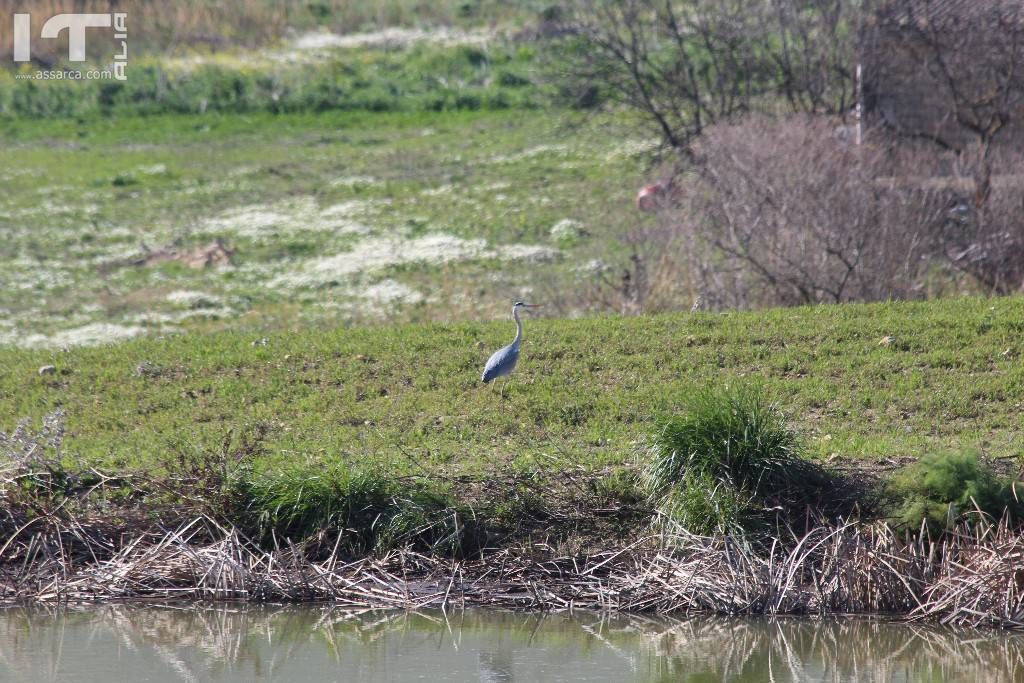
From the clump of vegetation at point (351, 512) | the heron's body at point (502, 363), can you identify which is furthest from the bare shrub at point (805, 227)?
the clump of vegetation at point (351, 512)

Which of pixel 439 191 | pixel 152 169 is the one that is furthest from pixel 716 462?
pixel 152 169

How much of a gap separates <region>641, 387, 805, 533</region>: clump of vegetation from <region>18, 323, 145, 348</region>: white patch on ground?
35.5 feet

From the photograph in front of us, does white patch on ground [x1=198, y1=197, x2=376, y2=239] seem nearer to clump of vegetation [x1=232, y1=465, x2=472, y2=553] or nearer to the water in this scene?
clump of vegetation [x1=232, y1=465, x2=472, y2=553]

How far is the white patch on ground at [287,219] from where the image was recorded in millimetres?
27828

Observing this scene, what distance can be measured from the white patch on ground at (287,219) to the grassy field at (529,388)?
37.7 feet

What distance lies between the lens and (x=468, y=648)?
10.2 metres

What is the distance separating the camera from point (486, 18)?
4734 centimetres

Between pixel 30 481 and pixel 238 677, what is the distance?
3.16 meters

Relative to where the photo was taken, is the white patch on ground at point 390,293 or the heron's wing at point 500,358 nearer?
the heron's wing at point 500,358

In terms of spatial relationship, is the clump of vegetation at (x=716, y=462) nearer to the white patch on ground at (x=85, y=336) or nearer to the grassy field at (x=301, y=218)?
the grassy field at (x=301, y=218)

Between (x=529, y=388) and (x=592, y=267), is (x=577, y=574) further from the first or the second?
(x=592, y=267)

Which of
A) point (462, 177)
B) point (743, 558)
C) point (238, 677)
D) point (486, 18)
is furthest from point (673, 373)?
point (486, 18)

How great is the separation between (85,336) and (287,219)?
8.70 m

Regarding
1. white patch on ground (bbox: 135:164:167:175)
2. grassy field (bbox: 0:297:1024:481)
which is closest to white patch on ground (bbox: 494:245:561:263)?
grassy field (bbox: 0:297:1024:481)
